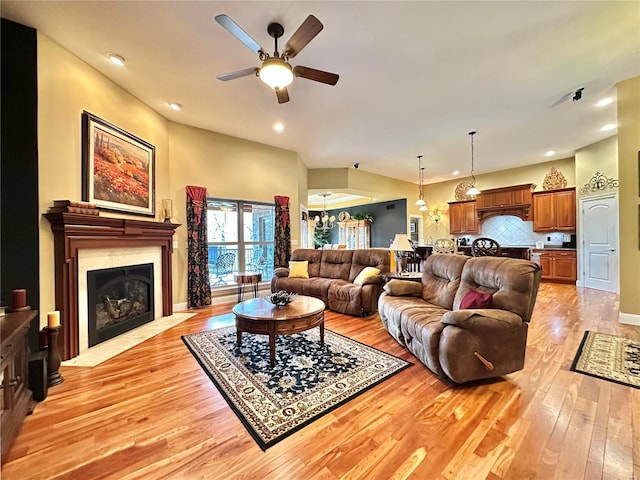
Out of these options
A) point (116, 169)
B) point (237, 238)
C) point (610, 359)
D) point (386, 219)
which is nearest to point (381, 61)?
point (116, 169)

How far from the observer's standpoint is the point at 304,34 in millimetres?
2059

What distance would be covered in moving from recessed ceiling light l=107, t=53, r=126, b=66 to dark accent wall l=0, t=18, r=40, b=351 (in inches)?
22.5

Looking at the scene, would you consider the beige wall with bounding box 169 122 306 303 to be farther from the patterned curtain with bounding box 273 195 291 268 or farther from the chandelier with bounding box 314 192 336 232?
the chandelier with bounding box 314 192 336 232

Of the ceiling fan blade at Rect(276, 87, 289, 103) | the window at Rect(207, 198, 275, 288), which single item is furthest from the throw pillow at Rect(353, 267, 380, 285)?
the ceiling fan blade at Rect(276, 87, 289, 103)

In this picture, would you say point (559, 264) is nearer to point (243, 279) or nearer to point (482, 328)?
point (482, 328)

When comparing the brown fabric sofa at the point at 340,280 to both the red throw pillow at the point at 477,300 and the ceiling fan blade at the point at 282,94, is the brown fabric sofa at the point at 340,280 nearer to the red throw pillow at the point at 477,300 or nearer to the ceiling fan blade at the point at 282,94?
the red throw pillow at the point at 477,300

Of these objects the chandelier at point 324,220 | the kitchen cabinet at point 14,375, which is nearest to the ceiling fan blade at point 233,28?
the kitchen cabinet at point 14,375

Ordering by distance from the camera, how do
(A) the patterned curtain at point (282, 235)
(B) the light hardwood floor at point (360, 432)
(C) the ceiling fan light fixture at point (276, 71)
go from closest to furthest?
1. (B) the light hardwood floor at point (360, 432)
2. (C) the ceiling fan light fixture at point (276, 71)
3. (A) the patterned curtain at point (282, 235)

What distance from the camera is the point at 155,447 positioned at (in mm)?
1565

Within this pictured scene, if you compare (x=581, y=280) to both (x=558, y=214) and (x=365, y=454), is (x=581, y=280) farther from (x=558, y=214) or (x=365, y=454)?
(x=365, y=454)

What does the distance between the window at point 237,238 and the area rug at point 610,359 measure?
16.2 feet

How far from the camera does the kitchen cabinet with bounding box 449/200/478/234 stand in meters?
8.08

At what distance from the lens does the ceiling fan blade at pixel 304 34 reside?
1920 millimetres

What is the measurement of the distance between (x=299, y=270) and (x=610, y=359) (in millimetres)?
4188
